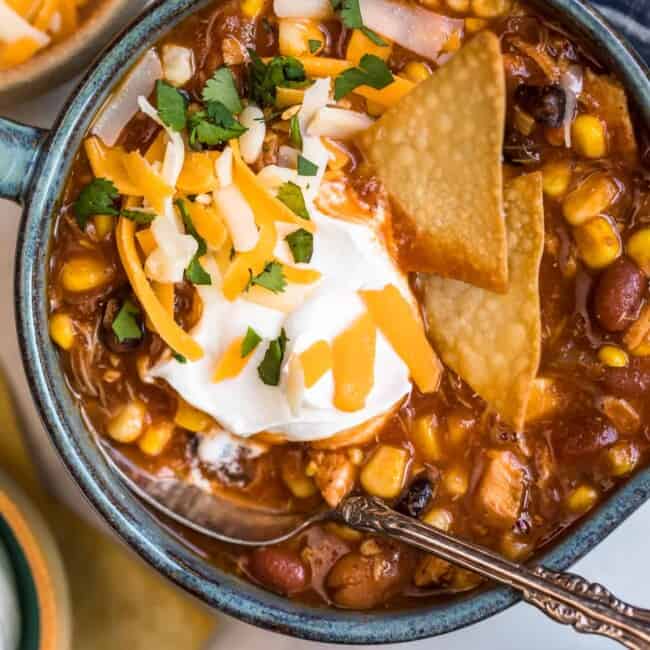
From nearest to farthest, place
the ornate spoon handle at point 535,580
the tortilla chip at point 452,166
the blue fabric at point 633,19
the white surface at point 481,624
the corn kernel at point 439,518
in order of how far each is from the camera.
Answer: the ornate spoon handle at point 535,580 → the tortilla chip at point 452,166 → the corn kernel at point 439,518 → the blue fabric at point 633,19 → the white surface at point 481,624

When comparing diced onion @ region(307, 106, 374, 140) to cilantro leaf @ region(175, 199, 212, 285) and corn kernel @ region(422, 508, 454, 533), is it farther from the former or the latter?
corn kernel @ region(422, 508, 454, 533)

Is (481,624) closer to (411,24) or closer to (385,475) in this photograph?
(385,475)

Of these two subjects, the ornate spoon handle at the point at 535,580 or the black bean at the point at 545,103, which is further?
the black bean at the point at 545,103

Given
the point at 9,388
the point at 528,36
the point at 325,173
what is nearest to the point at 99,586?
the point at 9,388

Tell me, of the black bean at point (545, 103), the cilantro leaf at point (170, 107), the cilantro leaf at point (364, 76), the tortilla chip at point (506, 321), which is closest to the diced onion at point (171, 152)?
the cilantro leaf at point (170, 107)

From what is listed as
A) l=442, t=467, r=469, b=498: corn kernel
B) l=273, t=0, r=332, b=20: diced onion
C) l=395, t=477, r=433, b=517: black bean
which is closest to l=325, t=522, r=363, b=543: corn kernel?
l=395, t=477, r=433, b=517: black bean

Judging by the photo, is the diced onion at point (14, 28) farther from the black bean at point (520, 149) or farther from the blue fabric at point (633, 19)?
the blue fabric at point (633, 19)
